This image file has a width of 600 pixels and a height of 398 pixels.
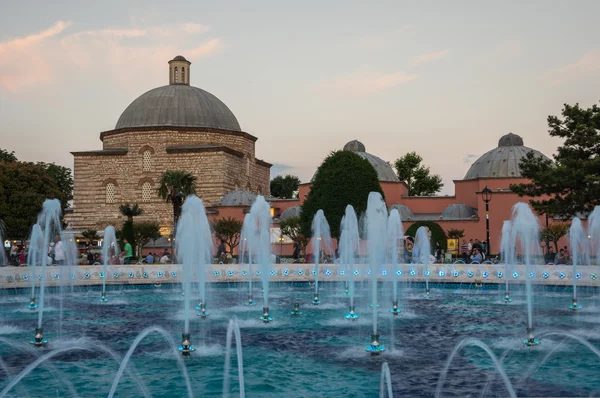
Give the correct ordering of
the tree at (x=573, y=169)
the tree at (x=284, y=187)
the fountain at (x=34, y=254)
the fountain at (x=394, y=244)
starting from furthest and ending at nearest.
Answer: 1. the tree at (x=284, y=187)
2. the tree at (x=573, y=169)
3. the fountain at (x=34, y=254)
4. the fountain at (x=394, y=244)

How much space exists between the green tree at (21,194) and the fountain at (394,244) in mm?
20276

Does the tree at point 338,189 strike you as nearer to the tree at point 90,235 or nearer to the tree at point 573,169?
the tree at point 573,169

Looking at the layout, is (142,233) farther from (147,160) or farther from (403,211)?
(403,211)

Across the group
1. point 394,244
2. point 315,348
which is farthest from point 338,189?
point 315,348

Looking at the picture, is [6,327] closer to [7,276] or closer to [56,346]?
[56,346]

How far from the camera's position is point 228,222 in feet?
113

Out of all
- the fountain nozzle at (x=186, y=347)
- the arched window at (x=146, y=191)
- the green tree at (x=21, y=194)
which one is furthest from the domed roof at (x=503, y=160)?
the fountain nozzle at (x=186, y=347)

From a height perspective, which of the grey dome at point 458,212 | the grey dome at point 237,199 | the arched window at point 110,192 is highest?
the arched window at point 110,192

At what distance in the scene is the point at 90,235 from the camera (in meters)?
41.8

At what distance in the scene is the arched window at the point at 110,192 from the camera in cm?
4544

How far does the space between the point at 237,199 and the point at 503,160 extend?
16509mm

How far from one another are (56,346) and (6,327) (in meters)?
2.17

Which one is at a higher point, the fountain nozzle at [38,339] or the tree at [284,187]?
the tree at [284,187]

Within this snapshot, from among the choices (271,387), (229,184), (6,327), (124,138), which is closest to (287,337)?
(271,387)
